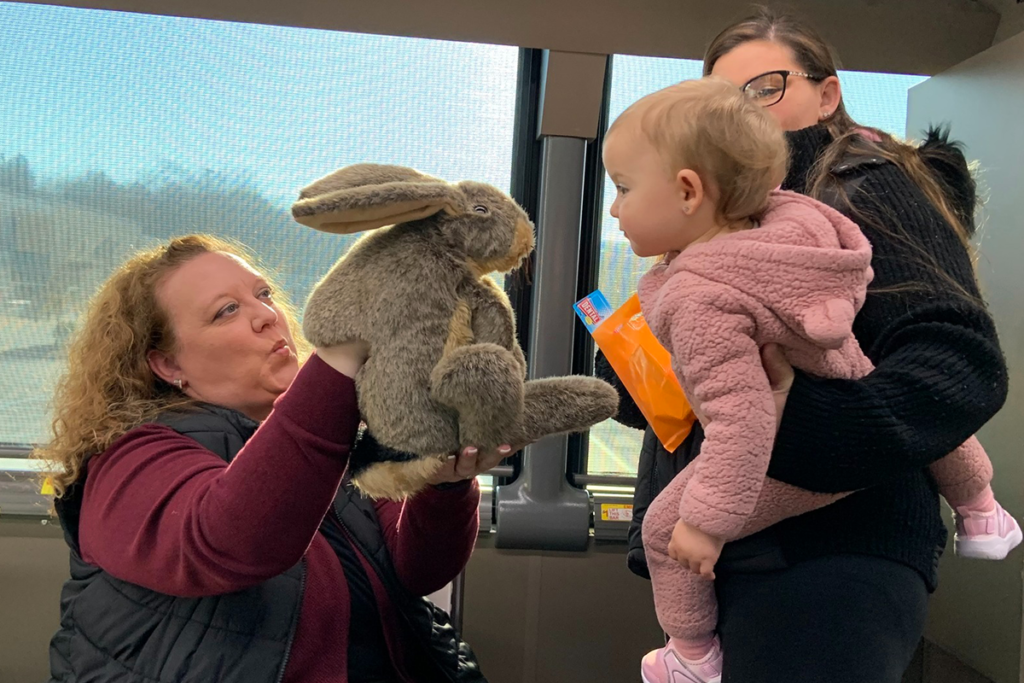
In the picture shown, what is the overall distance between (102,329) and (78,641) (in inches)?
21.5

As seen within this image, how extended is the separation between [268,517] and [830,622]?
72 centimetres

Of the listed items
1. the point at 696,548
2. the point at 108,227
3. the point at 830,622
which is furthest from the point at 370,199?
the point at 108,227

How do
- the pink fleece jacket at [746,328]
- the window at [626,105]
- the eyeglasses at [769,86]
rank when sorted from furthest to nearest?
the window at [626,105], the eyeglasses at [769,86], the pink fleece jacket at [746,328]

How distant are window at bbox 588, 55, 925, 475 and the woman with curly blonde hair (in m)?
1.20

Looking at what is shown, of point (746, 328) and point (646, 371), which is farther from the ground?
point (746, 328)

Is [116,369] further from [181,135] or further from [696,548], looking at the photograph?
[181,135]

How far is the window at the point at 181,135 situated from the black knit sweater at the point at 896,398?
68.8 inches

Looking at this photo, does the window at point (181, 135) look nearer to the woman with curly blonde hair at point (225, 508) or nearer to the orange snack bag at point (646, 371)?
the woman with curly blonde hair at point (225, 508)

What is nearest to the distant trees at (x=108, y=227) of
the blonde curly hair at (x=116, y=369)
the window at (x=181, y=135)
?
the window at (x=181, y=135)

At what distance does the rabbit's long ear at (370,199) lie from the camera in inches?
37.2

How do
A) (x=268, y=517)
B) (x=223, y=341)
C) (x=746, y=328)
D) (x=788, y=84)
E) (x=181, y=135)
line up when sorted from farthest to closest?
(x=181, y=135) → (x=223, y=341) → (x=788, y=84) → (x=268, y=517) → (x=746, y=328)

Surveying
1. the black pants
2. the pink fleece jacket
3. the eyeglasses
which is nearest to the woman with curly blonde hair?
the pink fleece jacket

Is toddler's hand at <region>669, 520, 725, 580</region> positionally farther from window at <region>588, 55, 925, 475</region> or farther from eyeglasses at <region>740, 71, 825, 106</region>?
window at <region>588, 55, 925, 475</region>

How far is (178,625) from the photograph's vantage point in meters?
1.25
